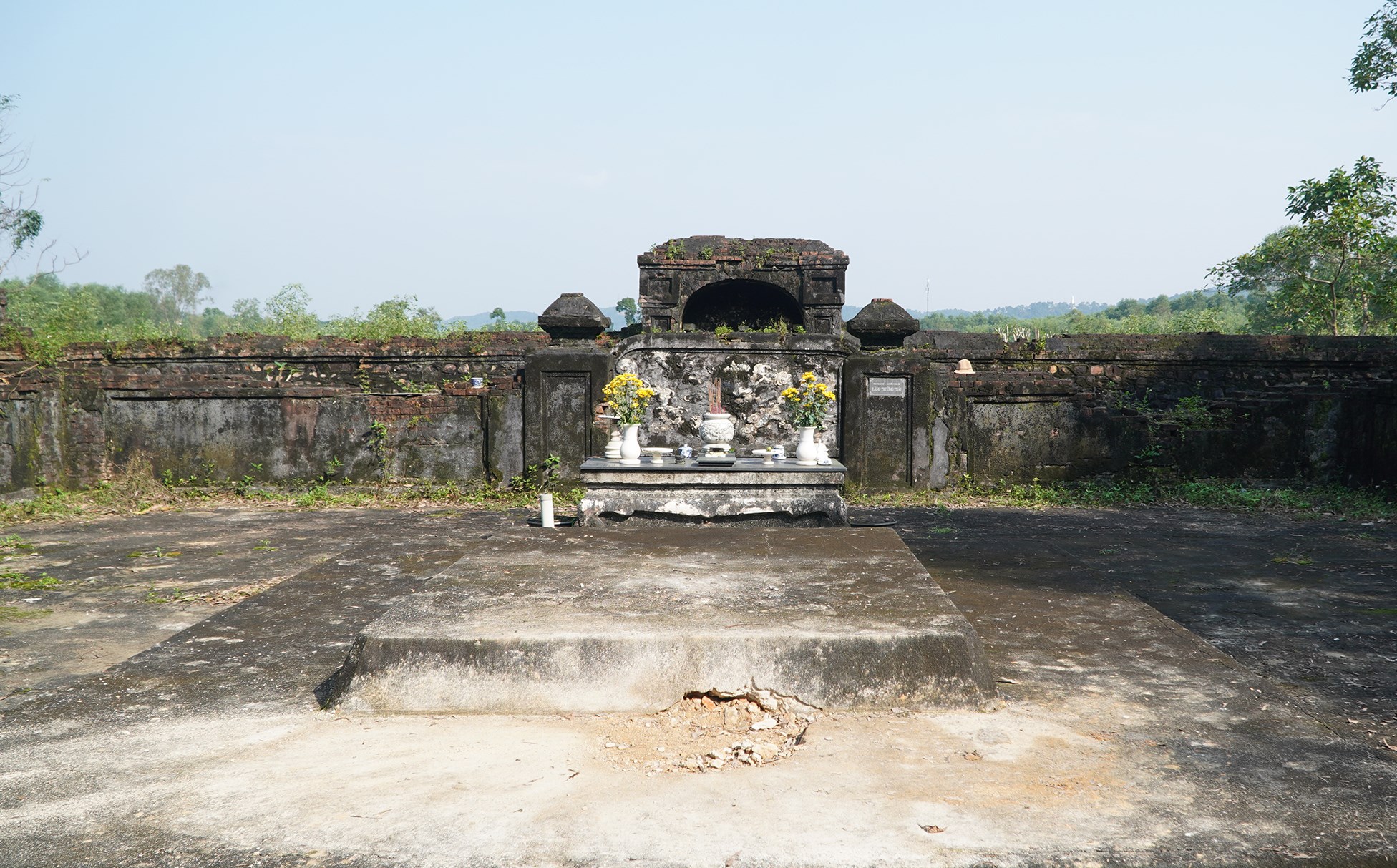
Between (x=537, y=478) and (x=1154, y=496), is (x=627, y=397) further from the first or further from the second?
(x=1154, y=496)

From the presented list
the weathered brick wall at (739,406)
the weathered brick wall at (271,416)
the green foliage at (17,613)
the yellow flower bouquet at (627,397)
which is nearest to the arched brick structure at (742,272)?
the weathered brick wall at (739,406)

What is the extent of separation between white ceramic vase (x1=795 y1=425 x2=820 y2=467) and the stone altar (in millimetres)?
320

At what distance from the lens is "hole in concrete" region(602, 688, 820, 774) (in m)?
3.02

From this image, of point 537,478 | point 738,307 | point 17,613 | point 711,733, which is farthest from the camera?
point 738,307

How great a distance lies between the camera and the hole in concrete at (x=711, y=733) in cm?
302

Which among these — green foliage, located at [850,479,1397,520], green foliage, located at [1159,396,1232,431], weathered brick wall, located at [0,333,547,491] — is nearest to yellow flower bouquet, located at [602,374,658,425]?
weathered brick wall, located at [0,333,547,491]

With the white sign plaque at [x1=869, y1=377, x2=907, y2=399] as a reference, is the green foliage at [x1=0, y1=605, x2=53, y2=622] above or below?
below

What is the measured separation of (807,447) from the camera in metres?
7.28

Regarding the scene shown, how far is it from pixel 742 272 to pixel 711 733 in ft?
42.5

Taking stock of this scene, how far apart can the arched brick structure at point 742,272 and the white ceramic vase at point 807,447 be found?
27.3ft

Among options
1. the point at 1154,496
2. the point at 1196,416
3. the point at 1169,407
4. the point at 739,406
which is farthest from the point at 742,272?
the point at 1154,496

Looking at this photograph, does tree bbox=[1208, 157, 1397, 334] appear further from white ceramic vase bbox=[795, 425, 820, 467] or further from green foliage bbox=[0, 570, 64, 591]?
green foliage bbox=[0, 570, 64, 591]

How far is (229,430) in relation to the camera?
921 centimetres

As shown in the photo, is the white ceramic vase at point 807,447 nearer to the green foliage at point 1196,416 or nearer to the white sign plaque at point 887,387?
the white sign plaque at point 887,387
